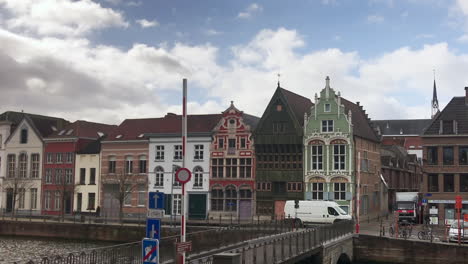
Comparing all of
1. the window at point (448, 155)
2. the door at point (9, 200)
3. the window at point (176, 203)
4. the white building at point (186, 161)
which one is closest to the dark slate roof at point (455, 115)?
the window at point (448, 155)

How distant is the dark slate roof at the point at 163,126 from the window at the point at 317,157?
11498 mm

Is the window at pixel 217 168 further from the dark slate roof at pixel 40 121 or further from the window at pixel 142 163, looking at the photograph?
the dark slate roof at pixel 40 121

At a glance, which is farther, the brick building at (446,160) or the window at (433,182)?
the window at (433,182)

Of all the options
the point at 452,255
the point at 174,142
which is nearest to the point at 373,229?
the point at 452,255

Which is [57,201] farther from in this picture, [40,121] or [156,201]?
[156,201]

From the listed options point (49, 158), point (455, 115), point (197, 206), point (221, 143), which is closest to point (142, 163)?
point (197, 206)

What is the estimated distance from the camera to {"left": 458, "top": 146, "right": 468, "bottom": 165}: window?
5572cm

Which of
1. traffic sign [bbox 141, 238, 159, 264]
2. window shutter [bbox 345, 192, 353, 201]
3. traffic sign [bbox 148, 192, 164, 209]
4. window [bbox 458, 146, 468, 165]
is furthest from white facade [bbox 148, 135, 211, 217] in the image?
traffic sign [bbox 141, 238, 159, 264]

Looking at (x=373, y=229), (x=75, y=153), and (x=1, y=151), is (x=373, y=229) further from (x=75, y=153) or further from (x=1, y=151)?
(x=1, y=151)

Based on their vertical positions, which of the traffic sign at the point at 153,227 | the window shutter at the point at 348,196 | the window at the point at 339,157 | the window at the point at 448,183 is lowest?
the traffic sign at the point at 153,227

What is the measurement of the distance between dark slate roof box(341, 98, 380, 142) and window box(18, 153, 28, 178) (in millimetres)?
39604

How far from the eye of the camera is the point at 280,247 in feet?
84.7

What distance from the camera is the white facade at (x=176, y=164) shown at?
6053 centimetres

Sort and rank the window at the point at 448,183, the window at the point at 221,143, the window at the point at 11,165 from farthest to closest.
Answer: the window at the point at 11,165 < the window at the point at 221,143 < the window at the point at 448,183
